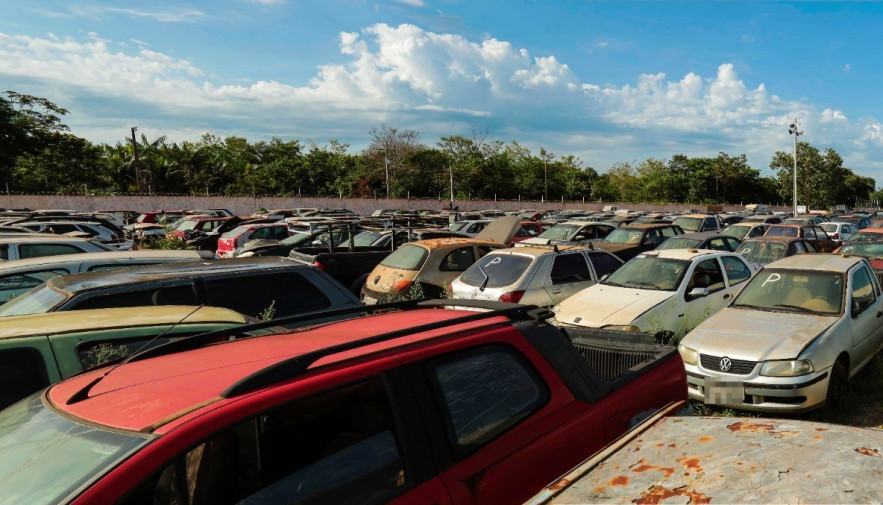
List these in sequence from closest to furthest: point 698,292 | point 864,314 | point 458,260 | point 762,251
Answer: point 864,314 < point 698,292 < point 458,260 < point 762,251

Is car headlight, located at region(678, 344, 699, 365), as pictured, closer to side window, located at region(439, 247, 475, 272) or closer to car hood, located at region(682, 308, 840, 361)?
car hood, located at region(682, 308, 840, 361)

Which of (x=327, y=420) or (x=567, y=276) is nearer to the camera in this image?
(x=327, y=420)

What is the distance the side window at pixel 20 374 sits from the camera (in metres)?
3.26

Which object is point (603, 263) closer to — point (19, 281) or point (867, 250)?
point (867, 250)

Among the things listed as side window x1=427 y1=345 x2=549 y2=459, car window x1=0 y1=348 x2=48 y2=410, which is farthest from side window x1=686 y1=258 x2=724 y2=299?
car window x1=0 y1=348 x2=48 y2=410

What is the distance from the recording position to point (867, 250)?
12070mm

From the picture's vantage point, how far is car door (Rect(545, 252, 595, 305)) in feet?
28.1

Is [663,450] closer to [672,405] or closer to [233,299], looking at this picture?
[672,405]

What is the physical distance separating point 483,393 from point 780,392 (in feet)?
13.4

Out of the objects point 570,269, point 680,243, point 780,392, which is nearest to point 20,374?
point 780,392

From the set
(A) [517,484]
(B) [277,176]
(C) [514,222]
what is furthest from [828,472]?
(B) [277,176]

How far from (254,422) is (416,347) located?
0.74 meters

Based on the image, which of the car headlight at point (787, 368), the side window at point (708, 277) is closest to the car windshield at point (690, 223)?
the side window at point (708, 277)

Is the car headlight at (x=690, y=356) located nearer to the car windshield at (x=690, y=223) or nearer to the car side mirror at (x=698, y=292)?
the car side mirror at (x=698, y=292)
